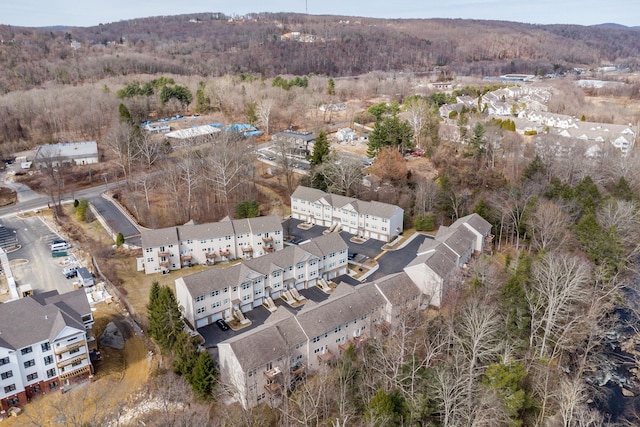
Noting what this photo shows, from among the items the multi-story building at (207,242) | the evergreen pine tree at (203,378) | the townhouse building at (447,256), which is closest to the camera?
the evergreen pine tree at (203,378)

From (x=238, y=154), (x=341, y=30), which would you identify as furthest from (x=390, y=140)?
(x=341, y=30)

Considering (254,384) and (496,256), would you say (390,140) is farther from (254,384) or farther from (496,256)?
(254,384)

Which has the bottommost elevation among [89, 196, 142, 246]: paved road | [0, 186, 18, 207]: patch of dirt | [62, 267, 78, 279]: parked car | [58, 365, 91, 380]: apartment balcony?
[58, 365, 91, 380]: apartment balcony

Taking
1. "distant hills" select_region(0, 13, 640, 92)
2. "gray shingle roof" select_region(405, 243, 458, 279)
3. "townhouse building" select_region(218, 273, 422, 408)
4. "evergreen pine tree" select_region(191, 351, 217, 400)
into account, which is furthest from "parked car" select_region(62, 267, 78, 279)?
"distant hills" select_region(0, 13, 640, 92)

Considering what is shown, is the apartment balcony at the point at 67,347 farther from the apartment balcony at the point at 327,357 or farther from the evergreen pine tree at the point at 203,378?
the apartment balcony at the point at 327,357

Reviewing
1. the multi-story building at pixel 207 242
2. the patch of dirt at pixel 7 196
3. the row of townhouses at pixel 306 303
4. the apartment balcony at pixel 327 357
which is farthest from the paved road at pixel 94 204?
the apartment balcony at pixel 327 357

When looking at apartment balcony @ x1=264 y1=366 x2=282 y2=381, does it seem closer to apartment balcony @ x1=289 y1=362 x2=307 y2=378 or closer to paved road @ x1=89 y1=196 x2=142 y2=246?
apartment balcony @ x1=289 y1=362 x2=307 y2=378
